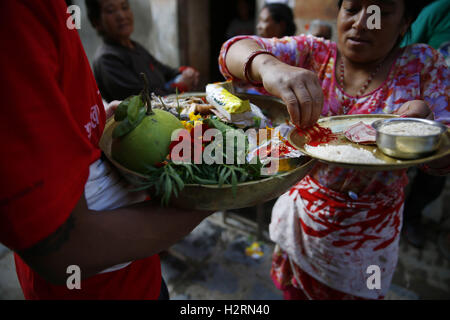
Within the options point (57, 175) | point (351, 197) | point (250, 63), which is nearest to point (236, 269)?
point (351, 197)

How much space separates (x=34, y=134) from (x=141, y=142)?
0.37m

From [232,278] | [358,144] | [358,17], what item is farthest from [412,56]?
[232,278]

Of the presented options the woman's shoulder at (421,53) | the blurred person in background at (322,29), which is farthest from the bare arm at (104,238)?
the blurred person in background at (322,29)

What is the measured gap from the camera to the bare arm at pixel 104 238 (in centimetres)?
77

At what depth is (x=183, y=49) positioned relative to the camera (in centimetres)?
602

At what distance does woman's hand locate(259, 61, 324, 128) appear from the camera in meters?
1.23

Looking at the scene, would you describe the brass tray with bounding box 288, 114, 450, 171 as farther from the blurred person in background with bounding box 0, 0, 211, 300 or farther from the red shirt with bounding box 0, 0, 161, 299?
the red shirt with bounding box 0, 0, 161, 299

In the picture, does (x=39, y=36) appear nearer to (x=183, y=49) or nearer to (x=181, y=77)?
(x=181, y=77)

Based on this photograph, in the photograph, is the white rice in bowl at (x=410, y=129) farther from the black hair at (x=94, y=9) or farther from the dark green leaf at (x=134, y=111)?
the black hair at (x=94, y=9)

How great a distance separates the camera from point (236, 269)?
3.24 metres

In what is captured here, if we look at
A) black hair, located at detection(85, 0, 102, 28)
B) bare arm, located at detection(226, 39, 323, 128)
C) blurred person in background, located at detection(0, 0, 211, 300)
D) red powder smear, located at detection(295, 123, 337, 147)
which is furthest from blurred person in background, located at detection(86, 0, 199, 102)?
blurred person in background, located at detection(0, 0, 211, 300)

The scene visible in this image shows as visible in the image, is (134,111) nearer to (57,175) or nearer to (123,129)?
(123,129)

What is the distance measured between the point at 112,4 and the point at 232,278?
11.6 feet

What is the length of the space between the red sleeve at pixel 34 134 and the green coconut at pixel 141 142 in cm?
21
